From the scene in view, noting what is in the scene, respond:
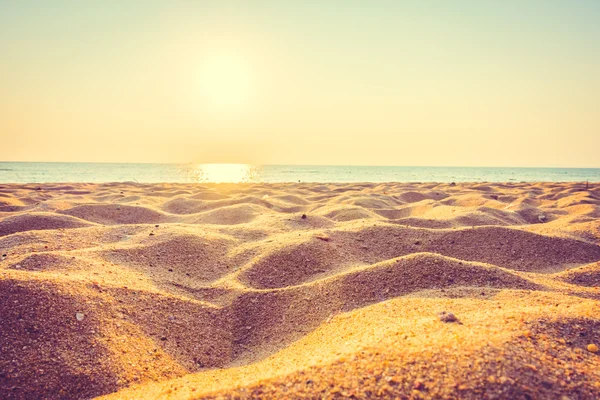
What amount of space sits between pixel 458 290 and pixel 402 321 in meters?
0.63

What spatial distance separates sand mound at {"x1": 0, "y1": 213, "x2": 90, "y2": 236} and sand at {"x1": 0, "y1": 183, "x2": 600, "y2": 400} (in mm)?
613

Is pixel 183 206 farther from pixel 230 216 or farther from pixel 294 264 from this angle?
pixel 294 264

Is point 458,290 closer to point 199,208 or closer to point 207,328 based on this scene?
point 207,328

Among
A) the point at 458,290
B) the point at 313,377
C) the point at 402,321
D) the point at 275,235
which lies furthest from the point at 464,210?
the point at 313,377

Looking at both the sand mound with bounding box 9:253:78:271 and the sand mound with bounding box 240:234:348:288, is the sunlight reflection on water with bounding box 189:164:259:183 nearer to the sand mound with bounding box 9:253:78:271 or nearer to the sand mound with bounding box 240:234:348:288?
the sand mound with bounding box 240:234:348:288

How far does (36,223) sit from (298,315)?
132 inches

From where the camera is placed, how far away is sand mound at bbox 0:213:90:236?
12.5 feet

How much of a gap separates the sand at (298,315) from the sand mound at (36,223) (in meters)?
0.61

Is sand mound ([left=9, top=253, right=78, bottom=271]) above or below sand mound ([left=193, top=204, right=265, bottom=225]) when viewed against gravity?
above

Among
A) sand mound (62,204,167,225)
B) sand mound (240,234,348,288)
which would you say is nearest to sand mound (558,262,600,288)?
sand mound (240,234,348,288)

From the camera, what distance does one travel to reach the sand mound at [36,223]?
3.79 m

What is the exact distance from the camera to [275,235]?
12.1 feet

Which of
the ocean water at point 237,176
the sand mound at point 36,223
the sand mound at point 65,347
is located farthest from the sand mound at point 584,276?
the ocean water at point 237,176

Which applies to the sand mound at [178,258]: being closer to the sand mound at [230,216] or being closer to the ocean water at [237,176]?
the sand mound at [230,216]
